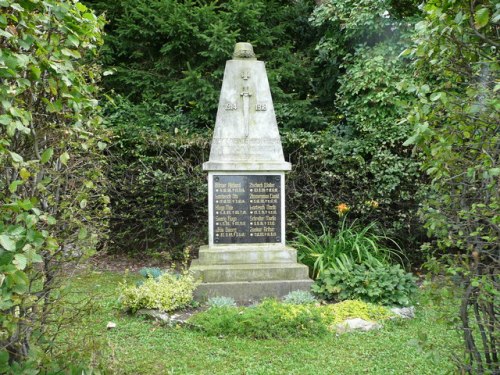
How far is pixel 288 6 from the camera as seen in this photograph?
1327cm

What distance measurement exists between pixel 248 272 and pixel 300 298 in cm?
89

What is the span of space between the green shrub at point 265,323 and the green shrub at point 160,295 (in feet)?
1.91

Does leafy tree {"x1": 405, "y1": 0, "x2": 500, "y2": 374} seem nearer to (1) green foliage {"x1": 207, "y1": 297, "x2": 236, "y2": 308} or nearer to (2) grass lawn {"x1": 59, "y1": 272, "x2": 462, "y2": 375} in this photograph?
A: (2) grass lawn {"x1": 59, "y1": 272, "x2": 462, "y2": 375}

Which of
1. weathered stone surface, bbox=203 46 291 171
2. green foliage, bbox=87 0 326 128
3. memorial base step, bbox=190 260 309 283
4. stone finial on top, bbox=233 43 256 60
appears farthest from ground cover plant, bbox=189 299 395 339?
green foliage, bbox=87 0 326 128

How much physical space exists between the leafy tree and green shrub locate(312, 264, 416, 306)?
3575mm

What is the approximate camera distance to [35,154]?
2.46 m

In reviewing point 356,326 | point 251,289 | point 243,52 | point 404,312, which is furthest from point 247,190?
point 404,312

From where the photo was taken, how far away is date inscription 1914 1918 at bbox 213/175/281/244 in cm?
703

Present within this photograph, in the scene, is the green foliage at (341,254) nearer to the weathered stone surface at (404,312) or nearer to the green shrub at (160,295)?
the weathered stone surface at (404,312)

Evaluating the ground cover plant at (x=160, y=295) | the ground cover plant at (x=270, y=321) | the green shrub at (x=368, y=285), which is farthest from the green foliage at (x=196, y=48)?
the ground cover plant at (x=270, y=321)

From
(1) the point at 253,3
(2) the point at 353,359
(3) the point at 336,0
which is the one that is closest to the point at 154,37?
(1) the point at 253,3

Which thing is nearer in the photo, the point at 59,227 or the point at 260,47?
the point at 59,227

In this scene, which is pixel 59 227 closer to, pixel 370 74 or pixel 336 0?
pixel 370 74

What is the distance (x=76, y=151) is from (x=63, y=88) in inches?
32.3
